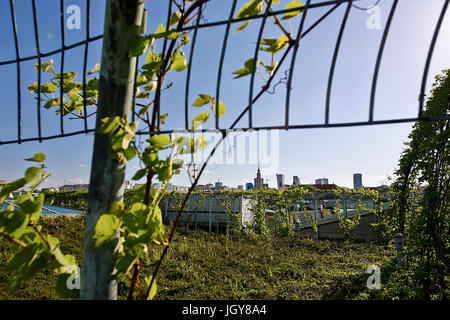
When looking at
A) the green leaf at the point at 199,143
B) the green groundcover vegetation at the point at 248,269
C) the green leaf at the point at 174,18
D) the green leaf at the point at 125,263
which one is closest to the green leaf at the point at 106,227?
the green leaf at the point at 125,263

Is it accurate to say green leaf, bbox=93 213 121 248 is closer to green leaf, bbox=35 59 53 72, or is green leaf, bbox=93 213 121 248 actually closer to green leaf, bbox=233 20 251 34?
green leaf, bbox=233 20 251 34

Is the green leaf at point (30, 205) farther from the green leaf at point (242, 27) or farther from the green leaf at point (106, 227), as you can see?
the green leaf at point (242, 27)

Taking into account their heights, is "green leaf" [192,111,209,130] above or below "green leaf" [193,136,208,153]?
above

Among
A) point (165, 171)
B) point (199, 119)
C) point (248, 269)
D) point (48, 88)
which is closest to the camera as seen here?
point (165, 171)

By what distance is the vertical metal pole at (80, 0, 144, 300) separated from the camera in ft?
2.13

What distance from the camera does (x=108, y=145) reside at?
685 millimetres

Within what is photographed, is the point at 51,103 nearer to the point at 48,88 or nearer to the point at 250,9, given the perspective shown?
the point at 48,88

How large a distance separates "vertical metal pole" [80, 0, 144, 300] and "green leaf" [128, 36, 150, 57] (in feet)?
0.11

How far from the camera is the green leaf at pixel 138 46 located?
65 cm

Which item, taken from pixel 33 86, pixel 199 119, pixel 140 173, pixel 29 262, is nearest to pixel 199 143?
pixel 199 119

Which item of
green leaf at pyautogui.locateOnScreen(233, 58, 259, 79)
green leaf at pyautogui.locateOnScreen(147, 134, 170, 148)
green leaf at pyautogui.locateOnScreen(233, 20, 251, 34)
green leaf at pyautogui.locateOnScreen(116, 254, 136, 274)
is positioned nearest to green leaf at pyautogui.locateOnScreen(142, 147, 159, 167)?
green leaf at pyautogui.locateOnScreen(147, 134, 170, 148)

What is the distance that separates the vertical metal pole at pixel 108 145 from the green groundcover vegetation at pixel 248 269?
2569 mm

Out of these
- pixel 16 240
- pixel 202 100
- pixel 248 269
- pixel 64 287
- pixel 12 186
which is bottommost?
pixel 248 269

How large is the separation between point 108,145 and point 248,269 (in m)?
4.78
